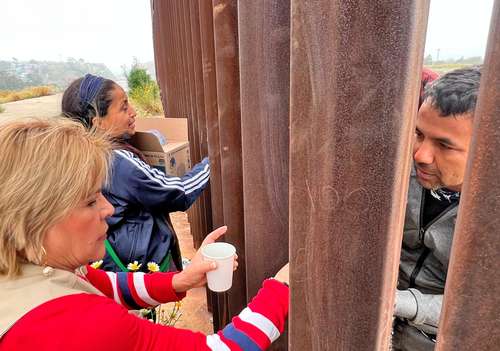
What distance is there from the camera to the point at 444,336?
0.60 m

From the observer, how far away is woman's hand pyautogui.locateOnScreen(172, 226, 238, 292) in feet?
4.78

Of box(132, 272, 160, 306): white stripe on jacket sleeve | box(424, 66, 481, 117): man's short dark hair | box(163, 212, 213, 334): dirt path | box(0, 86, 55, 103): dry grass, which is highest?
box(424, 66, 481, 117): man's short dark hair

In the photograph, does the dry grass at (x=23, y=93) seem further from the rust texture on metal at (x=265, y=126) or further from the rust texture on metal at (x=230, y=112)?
the rust texture on metal at (x=265, y=126)

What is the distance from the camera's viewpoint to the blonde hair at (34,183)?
986mm

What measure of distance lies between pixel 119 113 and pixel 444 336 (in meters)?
2.26

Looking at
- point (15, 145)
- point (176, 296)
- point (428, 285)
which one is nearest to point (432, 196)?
point (428, 285)

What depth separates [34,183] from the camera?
39.1 inches

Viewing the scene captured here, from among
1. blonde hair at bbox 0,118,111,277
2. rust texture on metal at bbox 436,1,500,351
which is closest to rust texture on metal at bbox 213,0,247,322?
blonde hair at bbox 0,118,111,277

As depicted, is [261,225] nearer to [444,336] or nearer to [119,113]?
[444,336]

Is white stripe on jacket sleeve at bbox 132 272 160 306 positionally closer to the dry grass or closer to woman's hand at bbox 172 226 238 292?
woman's hand at bbox 172 226 238 292

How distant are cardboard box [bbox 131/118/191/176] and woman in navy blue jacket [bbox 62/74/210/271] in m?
0.46

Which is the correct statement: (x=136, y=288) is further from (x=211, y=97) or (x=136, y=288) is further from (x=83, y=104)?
(x=83, y=104)

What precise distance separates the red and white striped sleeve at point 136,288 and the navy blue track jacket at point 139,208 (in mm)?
560

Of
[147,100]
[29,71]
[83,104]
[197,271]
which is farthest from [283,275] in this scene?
[29,71]
